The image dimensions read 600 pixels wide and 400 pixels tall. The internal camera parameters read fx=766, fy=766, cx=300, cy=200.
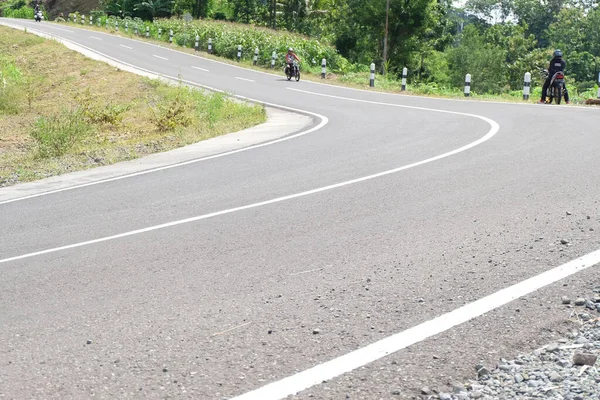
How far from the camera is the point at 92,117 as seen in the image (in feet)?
69.6

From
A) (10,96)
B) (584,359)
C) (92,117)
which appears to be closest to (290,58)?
(10,96)

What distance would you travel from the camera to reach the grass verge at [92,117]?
49.8ft

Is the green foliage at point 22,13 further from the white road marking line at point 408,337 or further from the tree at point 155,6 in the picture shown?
the white road marking line at point 408,337

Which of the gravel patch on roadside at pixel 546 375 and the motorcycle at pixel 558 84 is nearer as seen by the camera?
the gravel patch on roadside at pixel 546 375

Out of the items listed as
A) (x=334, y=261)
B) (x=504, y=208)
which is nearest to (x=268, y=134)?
(x=504, y=208)

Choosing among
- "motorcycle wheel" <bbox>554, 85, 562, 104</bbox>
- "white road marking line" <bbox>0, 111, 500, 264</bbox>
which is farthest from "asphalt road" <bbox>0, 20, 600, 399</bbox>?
"motorcycle wheel" <bbox>554, 85, 562, 104</bbox>

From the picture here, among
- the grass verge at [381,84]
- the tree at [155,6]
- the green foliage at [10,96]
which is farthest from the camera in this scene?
the tree at [155,6]

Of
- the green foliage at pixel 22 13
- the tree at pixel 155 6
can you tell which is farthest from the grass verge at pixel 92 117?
the green foliage at pixel 22 13

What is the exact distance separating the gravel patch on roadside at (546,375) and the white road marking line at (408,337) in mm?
494

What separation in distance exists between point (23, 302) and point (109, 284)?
2.10 feet

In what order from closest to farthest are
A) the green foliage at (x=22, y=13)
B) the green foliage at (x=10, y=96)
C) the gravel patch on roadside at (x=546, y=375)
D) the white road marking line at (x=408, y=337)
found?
1. the gravel patch on roadside at (x=546, y=375)
2. the white road marking line at (x=408, y=337)
3. the green foliage at (x=10, y=96)
4. the green foliage at (x=22, y=13)

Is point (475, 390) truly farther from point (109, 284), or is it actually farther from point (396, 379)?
point (109, 284)

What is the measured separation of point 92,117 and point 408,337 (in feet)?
59.6

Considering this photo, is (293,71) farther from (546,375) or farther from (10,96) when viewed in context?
(546,375)
